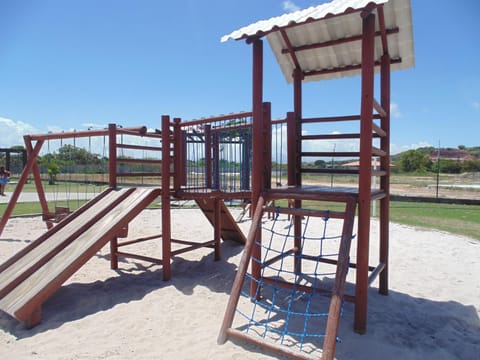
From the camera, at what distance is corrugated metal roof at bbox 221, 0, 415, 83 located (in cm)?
311

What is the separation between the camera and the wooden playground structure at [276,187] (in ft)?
9.96

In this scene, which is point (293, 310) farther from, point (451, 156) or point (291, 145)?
point (451, 156)

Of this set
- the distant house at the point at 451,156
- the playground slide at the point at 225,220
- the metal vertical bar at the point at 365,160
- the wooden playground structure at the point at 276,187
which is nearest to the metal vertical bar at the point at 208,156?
the wooden playground structure at the point at 276,187

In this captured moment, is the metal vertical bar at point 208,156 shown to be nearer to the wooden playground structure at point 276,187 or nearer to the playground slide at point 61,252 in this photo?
the wooden playground structure at point 276,187

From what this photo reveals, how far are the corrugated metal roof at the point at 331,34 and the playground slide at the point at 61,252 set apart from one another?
255 centimetres

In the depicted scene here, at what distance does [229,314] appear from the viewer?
297 centimetres

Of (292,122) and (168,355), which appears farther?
(292,122)

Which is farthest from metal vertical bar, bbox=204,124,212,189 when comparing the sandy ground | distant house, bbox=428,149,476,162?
distant house, bbox=428,149,476,162

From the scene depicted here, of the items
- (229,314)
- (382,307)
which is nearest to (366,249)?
(382,307)

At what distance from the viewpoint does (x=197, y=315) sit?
344 cm

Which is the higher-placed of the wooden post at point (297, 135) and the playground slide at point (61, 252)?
the wooden post at point (297, 135)

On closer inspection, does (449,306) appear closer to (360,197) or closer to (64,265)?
(360,197)

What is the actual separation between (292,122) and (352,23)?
1325 mm

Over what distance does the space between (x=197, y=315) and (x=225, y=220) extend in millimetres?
2784
